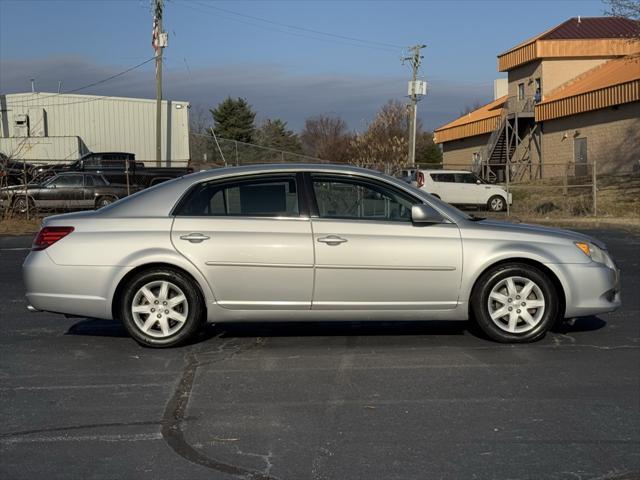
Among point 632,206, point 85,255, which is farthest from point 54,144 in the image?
point 85,255

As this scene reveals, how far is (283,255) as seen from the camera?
21.6 ft

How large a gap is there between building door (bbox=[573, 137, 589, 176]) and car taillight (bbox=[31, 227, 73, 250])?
106 feet

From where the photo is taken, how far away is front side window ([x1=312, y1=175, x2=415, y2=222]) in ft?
22.2

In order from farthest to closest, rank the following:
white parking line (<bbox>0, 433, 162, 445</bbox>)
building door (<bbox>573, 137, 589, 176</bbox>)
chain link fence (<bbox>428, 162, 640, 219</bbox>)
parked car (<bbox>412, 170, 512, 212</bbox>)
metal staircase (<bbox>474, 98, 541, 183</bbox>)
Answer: metal staircase (<bbox>474, 98, 541, 183</bbox>)
building door (<bbox>573, 137, 589, 176</bbox>)
parked car (<bbox>412, 170, 512, 212</bbox>)
chain link fence (<bbox>428, 162, 640, 219</bbox>)
white parking line (<bbox>0, 433, 162, 445</bbox>)

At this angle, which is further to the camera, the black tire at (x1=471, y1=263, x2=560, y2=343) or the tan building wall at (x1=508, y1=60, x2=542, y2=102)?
the tan building wall at (x1=508, y1=60, x2=542, y2=102)

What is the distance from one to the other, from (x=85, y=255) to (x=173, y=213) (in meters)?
0.81

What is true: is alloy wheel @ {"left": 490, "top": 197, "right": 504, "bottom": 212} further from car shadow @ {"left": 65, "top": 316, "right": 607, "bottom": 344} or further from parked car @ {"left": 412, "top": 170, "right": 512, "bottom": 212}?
car shadow @ {"left": 65, "top": 316, "right": 607, "bottom": 344}

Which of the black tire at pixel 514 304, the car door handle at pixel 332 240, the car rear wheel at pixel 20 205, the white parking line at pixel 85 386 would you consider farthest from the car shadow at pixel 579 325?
the car rear wheel at pixel 20 205

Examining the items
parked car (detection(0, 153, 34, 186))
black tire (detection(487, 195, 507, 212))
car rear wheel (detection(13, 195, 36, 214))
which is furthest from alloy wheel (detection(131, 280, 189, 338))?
black tire (detection(487, 195, 507, 212))

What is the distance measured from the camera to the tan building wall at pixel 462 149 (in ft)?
161

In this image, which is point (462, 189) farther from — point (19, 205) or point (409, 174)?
point (19, 205)

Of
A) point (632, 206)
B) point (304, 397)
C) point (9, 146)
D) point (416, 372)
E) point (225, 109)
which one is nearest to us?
point (304, 397)

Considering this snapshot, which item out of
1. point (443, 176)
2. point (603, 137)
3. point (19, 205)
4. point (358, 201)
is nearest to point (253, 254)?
point (358, 201)

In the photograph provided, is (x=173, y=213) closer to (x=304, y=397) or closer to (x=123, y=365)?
(x=123, y=365)
